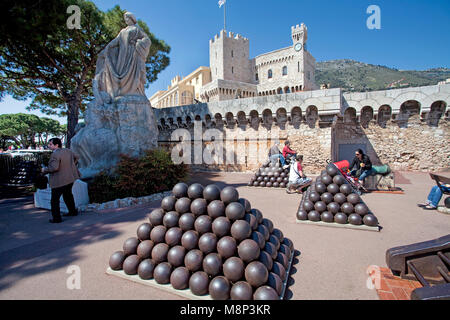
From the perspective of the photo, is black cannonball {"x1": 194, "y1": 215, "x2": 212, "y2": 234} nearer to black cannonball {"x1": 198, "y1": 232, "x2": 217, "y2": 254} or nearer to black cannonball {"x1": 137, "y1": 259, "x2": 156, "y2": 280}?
black cannonball {"x1": 198, "y1": 232, "x2": 217, "y2": 254}

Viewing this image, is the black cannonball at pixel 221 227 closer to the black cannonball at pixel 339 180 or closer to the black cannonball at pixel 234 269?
the black cannonball at pixel 234 269

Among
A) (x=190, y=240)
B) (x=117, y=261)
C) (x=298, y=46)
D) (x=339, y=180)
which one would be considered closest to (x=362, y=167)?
(x=339, y=180)

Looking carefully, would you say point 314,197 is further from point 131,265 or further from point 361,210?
point 131,265

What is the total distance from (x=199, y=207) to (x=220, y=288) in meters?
0.85

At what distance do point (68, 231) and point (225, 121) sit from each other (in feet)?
36.1

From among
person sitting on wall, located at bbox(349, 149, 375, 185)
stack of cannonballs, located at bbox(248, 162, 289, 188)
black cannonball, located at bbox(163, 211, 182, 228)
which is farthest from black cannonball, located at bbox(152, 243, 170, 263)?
person sitting on wall, located at bbox(349, 149, 375, 185)

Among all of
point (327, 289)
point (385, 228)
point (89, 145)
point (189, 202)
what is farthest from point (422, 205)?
point (89, 145)

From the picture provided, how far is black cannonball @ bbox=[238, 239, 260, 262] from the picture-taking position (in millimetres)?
2107

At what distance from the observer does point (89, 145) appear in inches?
293

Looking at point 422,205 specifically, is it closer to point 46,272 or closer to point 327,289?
point 327,289

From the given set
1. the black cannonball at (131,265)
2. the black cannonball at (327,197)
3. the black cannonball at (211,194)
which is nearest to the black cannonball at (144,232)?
the black cannonball at (131,265)

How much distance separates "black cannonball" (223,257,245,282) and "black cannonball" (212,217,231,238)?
283 millimetres

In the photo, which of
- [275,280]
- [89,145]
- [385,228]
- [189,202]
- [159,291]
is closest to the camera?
[275,280]

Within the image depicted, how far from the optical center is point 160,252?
2443 millimetres
